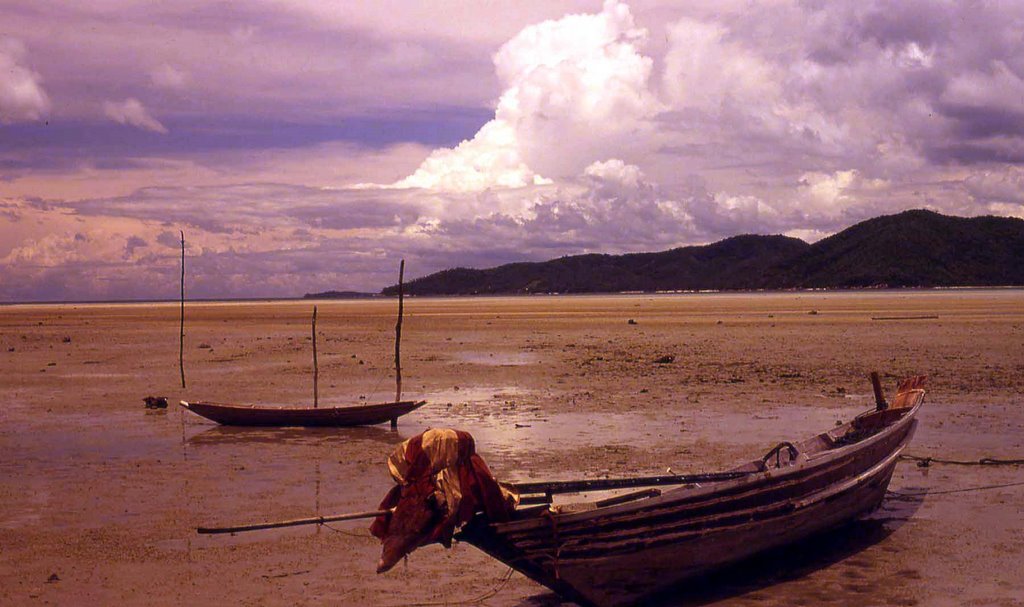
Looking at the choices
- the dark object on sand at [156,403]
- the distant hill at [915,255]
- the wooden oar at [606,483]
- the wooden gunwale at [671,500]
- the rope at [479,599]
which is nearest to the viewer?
the wooden gunwale at [671,500]

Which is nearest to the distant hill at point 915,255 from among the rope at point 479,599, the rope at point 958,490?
the rope at point 958,490

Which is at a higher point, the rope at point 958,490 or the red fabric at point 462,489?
the red fabric at point 462,489

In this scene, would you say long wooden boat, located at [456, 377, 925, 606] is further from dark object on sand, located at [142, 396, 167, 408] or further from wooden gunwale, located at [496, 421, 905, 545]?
dark object on sand, located at [142, 396, 167, 408]

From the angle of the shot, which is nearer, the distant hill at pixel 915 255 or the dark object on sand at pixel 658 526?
the dark object on sand at pixel 658 526

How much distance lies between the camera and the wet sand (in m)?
8.07

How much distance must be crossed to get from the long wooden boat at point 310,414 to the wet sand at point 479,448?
0.27 metres

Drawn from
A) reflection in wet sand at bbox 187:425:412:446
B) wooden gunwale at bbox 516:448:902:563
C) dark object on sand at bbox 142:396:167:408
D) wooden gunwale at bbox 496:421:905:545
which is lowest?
reflection in wet sand at bbox 187:425:412:446

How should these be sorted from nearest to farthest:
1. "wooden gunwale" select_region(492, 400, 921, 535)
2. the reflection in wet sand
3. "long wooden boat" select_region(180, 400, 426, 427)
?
"wooden gunwale" select_region(492, 400, 921, 535)
the reflection in wet sand
"long wooden boat" select_region(180, 400, 426, 427)

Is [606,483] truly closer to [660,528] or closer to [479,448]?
[660,528]

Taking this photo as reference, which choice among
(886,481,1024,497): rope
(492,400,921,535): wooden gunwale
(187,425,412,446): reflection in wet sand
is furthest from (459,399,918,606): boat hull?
(187,425,412,446): reflection in wet sand

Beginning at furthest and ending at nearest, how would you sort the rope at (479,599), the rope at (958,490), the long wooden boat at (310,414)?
the long wooden boat at (310,414), the rope at (958,490), the rope at (479,599)

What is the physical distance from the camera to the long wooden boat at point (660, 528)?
7.09 meters

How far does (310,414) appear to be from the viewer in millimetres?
15852

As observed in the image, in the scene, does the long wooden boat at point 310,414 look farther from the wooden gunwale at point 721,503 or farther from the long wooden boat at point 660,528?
the wooden gunwale at point 721,503
